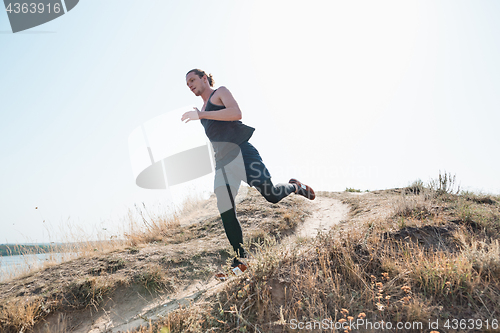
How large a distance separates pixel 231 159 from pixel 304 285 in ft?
5.91

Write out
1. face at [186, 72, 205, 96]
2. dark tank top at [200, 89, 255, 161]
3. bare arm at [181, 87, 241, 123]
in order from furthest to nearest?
face at [186, 72, 205, 96] → dark tank top at [200, 89, 255, 161] → bare arm at [181, 87, 241, 123]

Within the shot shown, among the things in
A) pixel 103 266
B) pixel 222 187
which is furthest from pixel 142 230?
pixel 222 187

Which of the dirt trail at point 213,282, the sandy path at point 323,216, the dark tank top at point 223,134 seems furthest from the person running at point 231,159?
the sandy path at point 323,216

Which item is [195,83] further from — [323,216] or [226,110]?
[323,216]

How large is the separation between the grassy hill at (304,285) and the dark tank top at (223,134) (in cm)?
141

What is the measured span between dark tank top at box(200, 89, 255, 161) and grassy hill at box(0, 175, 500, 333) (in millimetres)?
1406

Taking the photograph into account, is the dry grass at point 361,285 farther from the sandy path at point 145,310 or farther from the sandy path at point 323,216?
the sandy path at point 323,216

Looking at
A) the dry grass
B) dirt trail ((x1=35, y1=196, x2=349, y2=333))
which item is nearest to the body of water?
dirt trail ((x1=35, y1=196, x2=349, y2=333))

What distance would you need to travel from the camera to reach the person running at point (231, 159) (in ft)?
11.0

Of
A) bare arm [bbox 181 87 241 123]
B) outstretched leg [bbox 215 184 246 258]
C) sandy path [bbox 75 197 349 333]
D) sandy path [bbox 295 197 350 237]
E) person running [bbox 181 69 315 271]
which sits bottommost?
sandy path [bbox 75 197 349 333]

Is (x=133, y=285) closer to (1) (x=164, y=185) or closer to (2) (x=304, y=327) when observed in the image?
(1) (x=164, y=185)

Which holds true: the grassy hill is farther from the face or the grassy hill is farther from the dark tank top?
the face

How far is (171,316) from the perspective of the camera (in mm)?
2467

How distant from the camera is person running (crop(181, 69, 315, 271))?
3.35m
